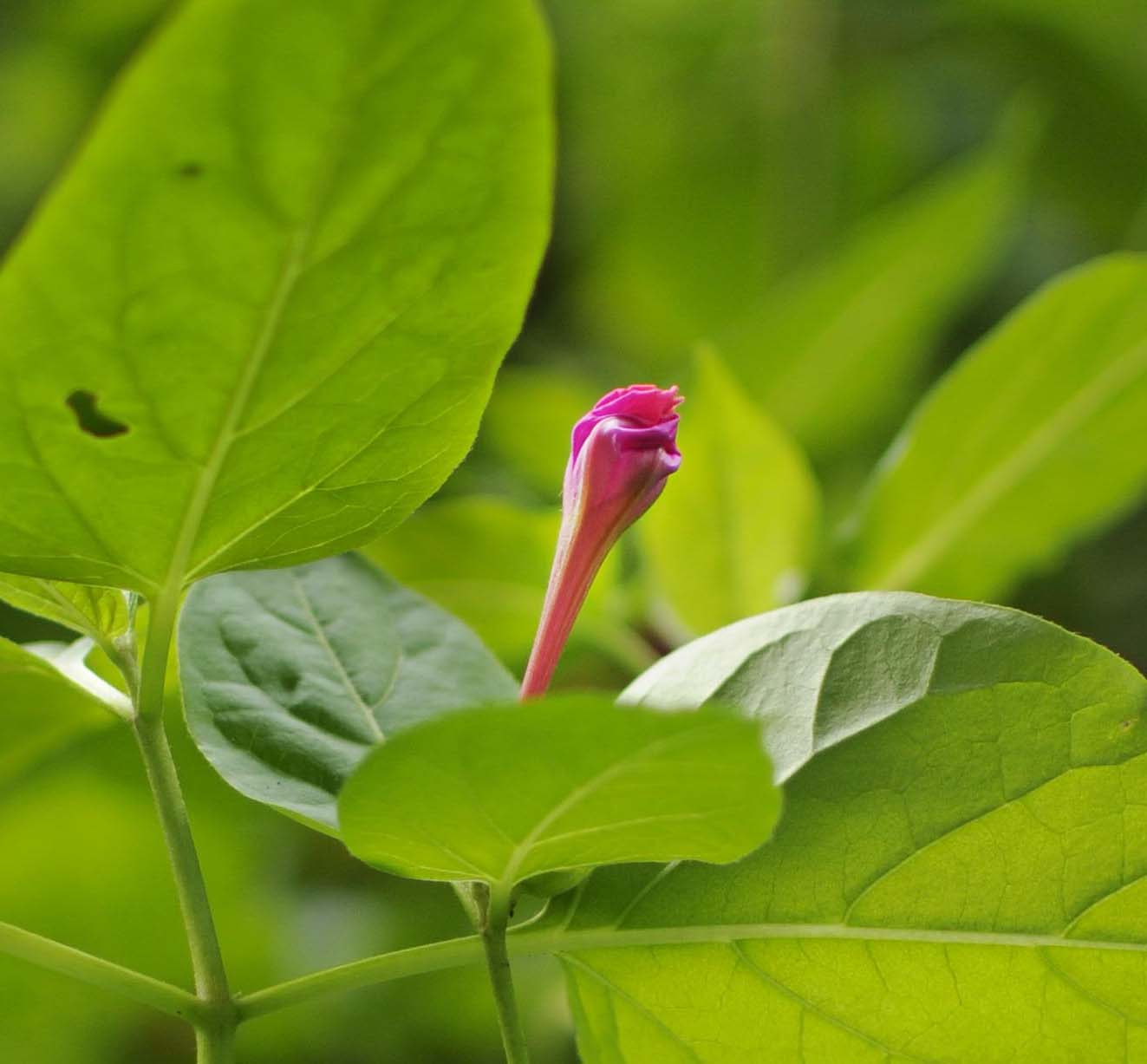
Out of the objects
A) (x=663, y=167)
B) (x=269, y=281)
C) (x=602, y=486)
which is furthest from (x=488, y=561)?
(x=663, y=167)

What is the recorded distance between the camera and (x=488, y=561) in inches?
33.4

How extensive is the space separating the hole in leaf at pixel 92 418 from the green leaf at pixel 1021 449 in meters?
0.54

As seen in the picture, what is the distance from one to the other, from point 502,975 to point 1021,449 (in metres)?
0.53

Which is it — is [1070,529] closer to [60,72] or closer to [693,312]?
[693,312]

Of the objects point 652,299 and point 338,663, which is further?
point 652,299

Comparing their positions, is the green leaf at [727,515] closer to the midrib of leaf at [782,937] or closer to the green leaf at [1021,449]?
the green leaf at [1021,449]

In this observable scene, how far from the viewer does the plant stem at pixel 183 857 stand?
375 mm

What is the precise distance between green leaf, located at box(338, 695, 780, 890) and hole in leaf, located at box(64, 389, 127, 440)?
10cm

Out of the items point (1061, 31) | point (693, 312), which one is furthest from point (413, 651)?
point (1061, 31)

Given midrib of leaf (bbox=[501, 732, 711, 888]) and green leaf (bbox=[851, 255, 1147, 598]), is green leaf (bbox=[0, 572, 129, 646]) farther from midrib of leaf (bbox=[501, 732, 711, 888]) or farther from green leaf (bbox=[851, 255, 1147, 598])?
green leaf (bbox=[851, 255, 1147, 598])

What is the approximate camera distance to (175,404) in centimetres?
33

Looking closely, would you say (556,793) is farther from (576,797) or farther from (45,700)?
(45,700)

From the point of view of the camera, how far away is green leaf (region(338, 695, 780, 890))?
0.30 meters

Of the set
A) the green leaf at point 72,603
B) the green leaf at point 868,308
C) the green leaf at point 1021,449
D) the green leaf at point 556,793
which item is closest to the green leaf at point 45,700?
the green leaf at point 72,603
